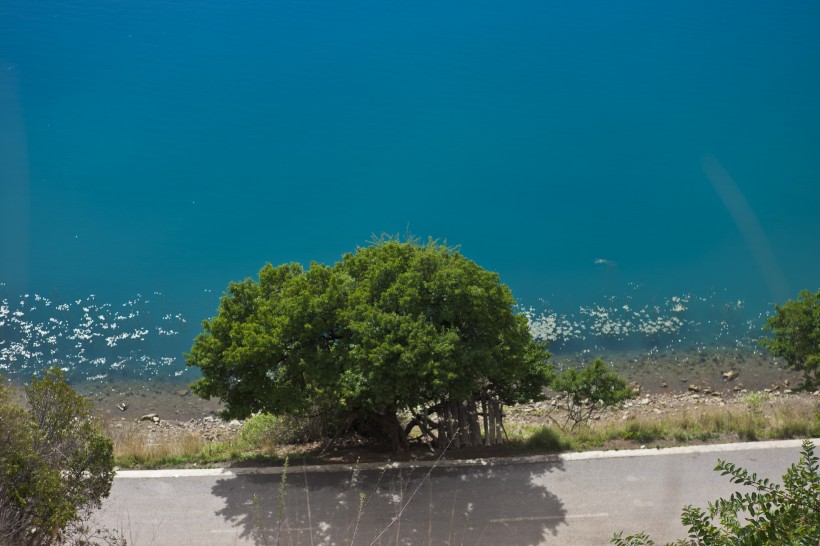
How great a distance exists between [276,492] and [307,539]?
Answer: 5.88 ft

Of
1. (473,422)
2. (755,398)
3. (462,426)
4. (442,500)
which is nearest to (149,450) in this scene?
(442,500)

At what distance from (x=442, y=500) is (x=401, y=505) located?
81 centimetres

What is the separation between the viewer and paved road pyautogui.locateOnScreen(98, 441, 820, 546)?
49.6ft

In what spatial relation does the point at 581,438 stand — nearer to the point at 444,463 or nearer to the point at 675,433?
the point at 675,433

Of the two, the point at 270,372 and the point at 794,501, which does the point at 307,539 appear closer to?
the point at 270,372

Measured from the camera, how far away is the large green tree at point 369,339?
15.9 m

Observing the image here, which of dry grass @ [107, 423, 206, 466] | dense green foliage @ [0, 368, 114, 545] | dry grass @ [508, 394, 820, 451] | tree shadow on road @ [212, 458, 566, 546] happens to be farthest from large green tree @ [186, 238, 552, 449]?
dense green foliage @ [0, 368, 114, 545]

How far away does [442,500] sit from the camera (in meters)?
16.1

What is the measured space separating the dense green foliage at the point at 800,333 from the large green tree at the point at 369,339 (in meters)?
8.67

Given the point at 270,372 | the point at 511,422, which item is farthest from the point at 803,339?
the point at 270,372

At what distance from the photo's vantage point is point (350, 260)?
1809 cm

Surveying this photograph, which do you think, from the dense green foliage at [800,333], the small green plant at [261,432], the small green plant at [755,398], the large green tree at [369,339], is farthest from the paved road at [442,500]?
the small green plant at [755,398]

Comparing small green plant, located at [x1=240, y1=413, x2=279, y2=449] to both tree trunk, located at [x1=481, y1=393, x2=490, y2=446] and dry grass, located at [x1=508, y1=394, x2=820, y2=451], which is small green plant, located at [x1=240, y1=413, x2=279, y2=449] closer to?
tree trunk, located at [x1=481, y1=393, x2=490, y2=446]

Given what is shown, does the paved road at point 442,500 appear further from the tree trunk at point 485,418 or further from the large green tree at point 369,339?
the large green tree at point 369,339
